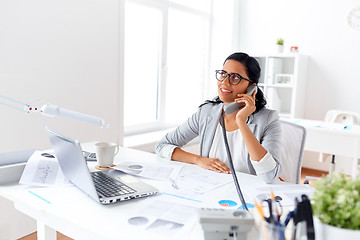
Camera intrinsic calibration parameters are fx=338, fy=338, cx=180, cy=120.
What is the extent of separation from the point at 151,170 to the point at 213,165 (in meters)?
0.29

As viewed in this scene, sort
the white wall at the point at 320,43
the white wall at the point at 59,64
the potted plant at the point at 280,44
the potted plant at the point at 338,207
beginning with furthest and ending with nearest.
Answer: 1. the potted plant at the point at 280,44
2. the white wall at the point at 320,43
3. the white wall at the point at 59,64
4. the potted plant at the point at 338,207

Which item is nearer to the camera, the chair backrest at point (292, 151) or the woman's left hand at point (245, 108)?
the woman's left hand at point (245, 108)

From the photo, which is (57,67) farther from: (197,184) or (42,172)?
(197,184)

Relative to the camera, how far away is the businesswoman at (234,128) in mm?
1562

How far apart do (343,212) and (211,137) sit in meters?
1.15

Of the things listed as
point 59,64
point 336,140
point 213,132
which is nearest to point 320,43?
point 336,140

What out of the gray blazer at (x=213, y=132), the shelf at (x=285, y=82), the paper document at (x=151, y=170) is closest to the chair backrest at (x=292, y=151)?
the gray blazer at (x=213, y=132)

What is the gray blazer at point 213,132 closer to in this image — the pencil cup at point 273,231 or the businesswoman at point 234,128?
the businesswoman at point 234,128

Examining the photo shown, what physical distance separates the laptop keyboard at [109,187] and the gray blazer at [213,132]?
487 mm

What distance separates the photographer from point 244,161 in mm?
1657

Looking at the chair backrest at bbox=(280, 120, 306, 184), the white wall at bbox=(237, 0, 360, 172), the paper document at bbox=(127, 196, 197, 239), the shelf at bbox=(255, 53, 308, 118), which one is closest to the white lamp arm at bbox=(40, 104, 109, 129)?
the paper document at bbox=(127, 196, 197, 239)

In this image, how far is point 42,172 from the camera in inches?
52.3

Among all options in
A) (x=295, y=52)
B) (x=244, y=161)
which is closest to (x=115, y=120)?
(x=244, y=161)

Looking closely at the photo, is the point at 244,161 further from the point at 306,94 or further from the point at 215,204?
the point at 306,94
